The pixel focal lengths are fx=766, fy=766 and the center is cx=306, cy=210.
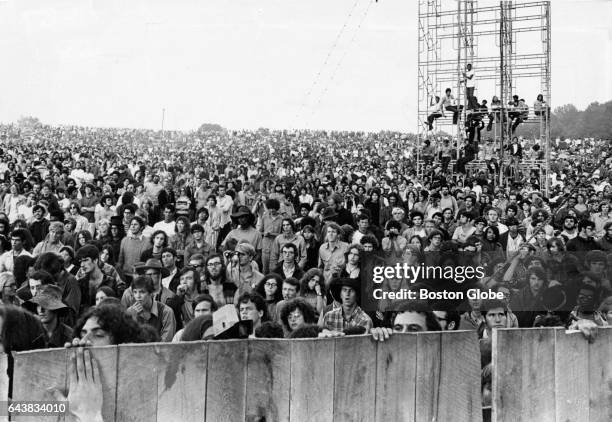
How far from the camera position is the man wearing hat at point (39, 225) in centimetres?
873

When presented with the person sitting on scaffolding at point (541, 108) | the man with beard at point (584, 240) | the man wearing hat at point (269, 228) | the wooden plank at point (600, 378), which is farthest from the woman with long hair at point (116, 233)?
the person sitting on scaffolding at point (541, 108)

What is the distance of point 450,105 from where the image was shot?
62.5 feet

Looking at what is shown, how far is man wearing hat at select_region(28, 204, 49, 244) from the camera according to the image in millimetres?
8727

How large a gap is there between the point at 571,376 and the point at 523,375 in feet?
0.88

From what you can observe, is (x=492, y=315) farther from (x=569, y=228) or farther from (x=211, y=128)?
(x=211, y=128)

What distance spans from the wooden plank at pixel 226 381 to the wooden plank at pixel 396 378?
59 centimetres

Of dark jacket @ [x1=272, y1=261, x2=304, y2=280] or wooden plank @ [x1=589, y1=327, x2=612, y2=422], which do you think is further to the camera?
dark jacket @ [x1=272, y1=261, x2=304, y2=280]

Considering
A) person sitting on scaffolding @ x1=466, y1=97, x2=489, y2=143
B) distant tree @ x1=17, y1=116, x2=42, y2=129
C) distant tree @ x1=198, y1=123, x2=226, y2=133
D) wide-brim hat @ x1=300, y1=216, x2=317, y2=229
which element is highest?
person sitting on scaffolding @ x1=466, y1=97, x2=489, y2=143

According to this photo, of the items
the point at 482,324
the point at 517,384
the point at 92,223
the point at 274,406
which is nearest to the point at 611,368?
the point at 517,384

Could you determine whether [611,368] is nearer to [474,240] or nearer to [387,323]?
[387,323]

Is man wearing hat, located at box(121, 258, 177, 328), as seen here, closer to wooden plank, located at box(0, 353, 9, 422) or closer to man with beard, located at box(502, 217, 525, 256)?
wooden plank, located at box(0, 353, 9, 422)

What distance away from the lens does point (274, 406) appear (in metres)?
3.19

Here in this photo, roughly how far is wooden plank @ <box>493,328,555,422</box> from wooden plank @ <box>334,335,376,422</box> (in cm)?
58

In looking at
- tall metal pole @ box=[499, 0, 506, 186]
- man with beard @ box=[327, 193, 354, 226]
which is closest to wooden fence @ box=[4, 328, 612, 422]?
man with beard @ box=[327, 193, 354, 226]
